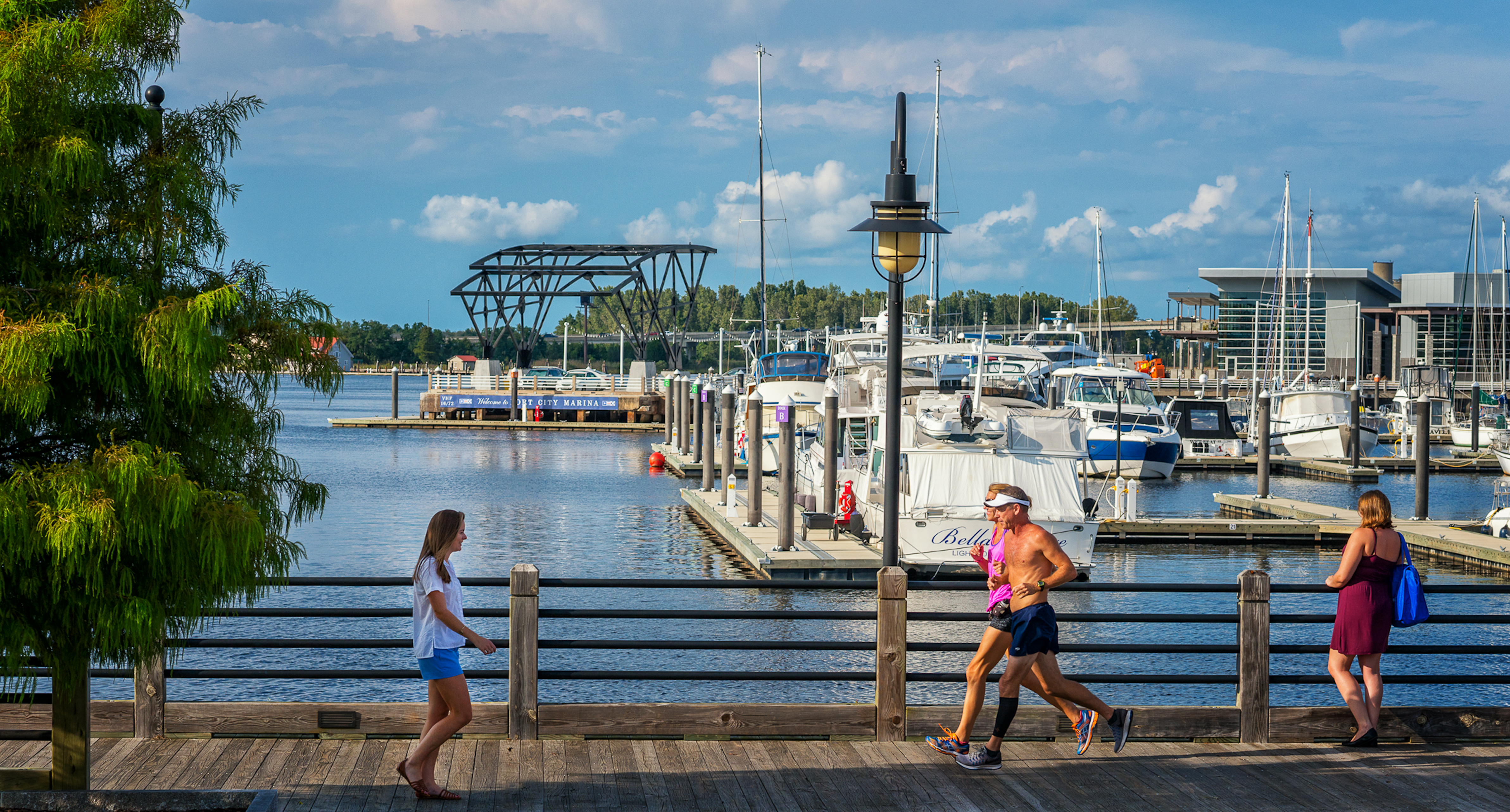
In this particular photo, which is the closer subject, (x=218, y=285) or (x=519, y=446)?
(x=218, y=285)

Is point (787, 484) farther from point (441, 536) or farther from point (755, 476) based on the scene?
point (441, 536)

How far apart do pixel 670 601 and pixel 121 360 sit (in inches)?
694

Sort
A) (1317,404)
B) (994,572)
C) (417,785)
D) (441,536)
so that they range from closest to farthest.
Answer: (441,536) → (417,785) → (994,572) → (1317,404)

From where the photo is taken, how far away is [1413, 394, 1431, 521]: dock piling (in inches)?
1240

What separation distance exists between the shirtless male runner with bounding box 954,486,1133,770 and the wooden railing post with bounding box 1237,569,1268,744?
4.44 ft

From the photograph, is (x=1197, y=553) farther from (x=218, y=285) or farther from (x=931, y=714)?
(x=218, y=285)

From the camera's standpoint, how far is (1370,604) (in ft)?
28.3

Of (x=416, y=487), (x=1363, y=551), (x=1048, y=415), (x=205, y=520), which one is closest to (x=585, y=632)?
(x=1048, y=415)

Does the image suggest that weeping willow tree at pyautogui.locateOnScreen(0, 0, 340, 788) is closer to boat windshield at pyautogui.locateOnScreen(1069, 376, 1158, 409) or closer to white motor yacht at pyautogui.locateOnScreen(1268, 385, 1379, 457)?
boat windshield at pyautogui.locateOnScreen(1069, 376, 1158, 409)

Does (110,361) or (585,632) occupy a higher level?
(110,361)

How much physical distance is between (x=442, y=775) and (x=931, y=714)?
3.16 m

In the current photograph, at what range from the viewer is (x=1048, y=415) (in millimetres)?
24234

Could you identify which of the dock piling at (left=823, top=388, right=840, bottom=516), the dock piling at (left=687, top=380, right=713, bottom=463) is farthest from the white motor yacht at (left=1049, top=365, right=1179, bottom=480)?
the dock piling at (left=823, top=388, right=840, bottom=516)

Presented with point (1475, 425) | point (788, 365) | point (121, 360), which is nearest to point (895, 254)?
point (121, 360)
